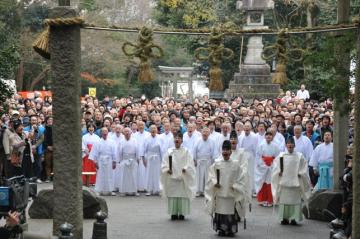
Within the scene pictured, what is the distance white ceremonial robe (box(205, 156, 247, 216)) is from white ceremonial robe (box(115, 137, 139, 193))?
6281 mm

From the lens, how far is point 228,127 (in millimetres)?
20094

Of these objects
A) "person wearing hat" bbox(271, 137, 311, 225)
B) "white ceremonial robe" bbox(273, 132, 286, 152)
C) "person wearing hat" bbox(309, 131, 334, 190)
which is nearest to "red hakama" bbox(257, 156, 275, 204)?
"white ceremonial robe" bbox(273, 132, 286, 152)

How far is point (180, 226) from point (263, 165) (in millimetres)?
4224

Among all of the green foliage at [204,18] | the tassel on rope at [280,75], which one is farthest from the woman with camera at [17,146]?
the green foliage at [204,18]

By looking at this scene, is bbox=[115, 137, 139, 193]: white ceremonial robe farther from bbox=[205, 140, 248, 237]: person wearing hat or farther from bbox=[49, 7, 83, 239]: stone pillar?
bbox=[49, 7, 83, 239]: stone pillar

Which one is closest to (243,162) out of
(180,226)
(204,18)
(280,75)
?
(180,226)

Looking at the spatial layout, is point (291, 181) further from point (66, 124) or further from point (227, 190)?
point (66, 124)

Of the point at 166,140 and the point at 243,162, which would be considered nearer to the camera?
the point at 243,162

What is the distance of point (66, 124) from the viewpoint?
38.5 feet

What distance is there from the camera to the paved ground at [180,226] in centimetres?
1420

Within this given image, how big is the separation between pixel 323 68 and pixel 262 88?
82.5ft

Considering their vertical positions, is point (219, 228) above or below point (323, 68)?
below

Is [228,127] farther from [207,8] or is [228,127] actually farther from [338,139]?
[207,8]

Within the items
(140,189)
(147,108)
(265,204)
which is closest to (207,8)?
(147,108)
